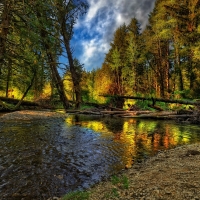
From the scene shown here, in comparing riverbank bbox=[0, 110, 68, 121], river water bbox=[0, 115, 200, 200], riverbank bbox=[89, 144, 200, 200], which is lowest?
river water bbox=[0, 115, 200, 200]

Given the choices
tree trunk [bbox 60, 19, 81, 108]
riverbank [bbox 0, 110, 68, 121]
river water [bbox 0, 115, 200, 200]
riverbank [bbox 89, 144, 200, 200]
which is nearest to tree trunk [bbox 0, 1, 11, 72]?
river water [bbox 0, 115, 200, 200]

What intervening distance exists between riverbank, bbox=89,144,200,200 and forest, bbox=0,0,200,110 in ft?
10.5

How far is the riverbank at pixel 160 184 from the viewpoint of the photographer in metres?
2.68

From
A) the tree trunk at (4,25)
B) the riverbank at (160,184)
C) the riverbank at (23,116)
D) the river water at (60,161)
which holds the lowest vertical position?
the river water at (60,161)

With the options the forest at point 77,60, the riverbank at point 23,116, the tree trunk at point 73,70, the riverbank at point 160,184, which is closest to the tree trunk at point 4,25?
the forest at point 77,60

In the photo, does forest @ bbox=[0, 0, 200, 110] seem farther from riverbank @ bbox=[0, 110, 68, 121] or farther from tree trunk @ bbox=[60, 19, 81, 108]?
riverbank @ bbox=[0, 110, 68, 121]

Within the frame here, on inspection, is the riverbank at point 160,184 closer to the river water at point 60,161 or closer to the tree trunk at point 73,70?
the river water at point 60,161

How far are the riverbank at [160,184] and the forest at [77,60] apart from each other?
319 cm

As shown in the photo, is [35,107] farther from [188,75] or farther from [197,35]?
[197,35]

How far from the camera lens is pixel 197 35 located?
2339cm

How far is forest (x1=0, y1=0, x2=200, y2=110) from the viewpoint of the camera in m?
5.23

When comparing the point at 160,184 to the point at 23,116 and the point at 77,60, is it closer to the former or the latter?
the point at 23,116

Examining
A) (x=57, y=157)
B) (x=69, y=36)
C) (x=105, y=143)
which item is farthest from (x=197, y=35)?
(x=57, y=157)

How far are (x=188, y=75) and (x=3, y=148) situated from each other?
23.4 meters
